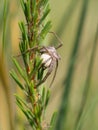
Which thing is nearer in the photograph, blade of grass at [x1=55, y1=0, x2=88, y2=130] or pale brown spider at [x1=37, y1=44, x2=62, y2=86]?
pale brown spider at [x1=37, y1=44, x2=62, y2=86]

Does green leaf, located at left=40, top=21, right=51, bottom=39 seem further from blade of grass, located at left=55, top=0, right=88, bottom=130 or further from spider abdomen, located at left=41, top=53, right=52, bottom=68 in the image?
blade of grass, located at left=55, top=0, right=88, bottom=130

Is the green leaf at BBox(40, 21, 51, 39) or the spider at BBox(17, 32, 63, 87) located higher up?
the green leaf at BBox(40, 21, 51, 39)

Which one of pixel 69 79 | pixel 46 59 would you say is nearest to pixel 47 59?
pixel 46 59

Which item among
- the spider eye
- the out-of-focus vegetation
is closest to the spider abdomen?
the spider eye

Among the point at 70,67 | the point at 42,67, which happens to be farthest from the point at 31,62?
the point at 70,67

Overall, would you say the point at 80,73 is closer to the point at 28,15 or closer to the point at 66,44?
the point at 66,44

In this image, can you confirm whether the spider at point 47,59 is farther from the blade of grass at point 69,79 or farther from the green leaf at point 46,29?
the blade of grass at point 69,79

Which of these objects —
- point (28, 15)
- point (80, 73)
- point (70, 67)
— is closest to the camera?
point (28, 15)

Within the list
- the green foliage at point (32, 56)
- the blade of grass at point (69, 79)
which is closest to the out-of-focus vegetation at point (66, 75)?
the blade of grass at point (69, 79)

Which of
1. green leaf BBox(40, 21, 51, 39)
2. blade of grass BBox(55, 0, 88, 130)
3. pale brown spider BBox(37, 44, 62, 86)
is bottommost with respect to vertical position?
blade of grass BBox(55, 0, 88, 130)

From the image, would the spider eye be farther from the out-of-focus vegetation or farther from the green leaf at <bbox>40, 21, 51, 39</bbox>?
the out-of-focus vegetation

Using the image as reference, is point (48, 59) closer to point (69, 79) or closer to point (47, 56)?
point (47, 56)
